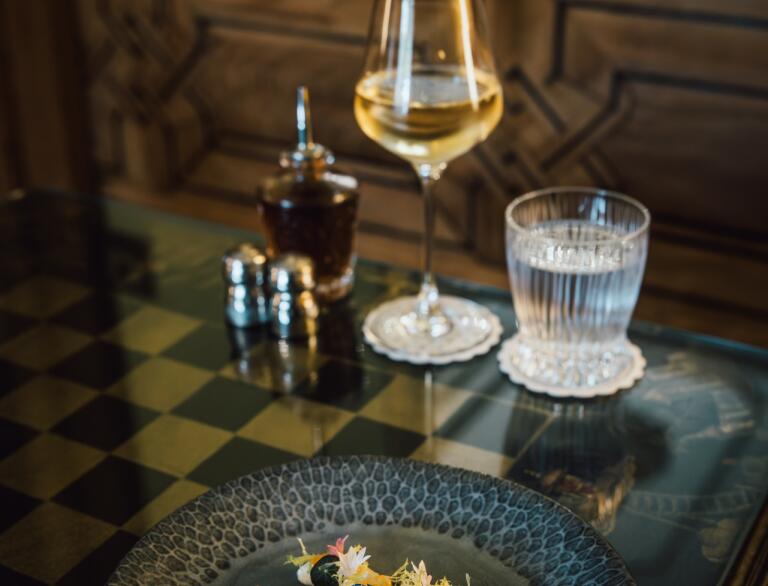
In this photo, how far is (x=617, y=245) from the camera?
3.31ft

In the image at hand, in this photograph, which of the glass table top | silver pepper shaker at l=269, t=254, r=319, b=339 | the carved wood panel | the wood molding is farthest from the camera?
the wood molding

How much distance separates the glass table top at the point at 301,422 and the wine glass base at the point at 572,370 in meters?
0.01

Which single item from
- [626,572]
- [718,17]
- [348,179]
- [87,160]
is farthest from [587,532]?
[87,160]

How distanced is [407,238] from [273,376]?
158 centimetres

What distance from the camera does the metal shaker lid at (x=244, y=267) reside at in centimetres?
116

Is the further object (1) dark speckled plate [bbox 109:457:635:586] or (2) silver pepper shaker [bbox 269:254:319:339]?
(2) silver pepper shaker [bbox 269:254:319:339]

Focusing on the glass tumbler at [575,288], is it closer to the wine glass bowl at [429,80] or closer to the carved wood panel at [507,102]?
the wine glass bowl at [429,80]

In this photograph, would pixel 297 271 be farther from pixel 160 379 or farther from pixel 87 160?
pixel 87 160

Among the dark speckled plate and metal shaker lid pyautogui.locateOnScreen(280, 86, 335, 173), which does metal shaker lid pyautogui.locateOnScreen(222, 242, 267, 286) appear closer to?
metal shaker lid pyautogui.locateOnScreen(280, 86, 335, 173)

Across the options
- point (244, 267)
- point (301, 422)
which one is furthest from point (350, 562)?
point (244, 267)

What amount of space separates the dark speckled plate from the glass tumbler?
0.23 meters

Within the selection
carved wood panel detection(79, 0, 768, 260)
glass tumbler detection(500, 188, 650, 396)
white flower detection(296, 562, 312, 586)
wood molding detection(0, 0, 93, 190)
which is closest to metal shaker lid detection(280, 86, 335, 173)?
glass tumbler detection(500, 188, 650, 396)

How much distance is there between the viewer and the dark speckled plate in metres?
0.76

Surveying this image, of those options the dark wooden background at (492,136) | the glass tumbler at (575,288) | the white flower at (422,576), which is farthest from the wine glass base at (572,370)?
the dark wooden background at (492,136)
